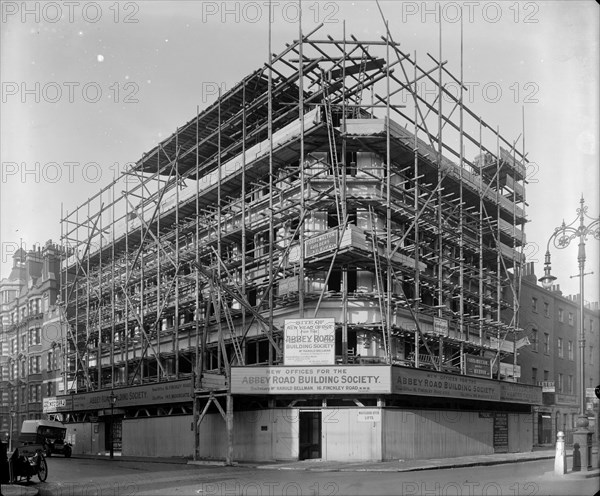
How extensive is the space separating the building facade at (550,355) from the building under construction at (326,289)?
4.67 metres

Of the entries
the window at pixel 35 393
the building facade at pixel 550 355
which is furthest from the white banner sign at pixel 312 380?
the window at pixel 35 393

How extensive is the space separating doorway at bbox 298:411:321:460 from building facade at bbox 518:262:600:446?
19.9 m

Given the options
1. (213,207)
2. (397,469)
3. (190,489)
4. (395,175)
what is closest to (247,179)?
(213,207)

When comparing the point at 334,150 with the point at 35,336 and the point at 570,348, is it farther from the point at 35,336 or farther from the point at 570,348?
the point at 35,336

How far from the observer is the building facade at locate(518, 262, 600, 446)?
44.6 meters

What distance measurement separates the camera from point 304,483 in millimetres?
18500

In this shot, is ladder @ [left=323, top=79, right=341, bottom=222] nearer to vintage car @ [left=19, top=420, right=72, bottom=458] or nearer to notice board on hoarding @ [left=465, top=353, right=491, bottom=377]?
notice board on hoarding @ [left=465, top=353, right=491, bottom=377]

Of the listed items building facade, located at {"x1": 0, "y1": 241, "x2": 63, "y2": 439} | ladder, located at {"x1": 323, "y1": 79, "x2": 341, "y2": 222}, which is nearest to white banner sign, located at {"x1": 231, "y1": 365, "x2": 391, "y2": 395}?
ladder, located at {"x1": 323, "y1": 79, "x2": 341, "y2": 222}

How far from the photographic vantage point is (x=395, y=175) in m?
32.8

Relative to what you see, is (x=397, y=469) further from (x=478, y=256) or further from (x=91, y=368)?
(x=91, y=368)

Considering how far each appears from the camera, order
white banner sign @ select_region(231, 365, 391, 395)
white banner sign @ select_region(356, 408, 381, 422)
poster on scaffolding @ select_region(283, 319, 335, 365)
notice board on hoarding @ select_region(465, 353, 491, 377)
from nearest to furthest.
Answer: white banner sign @ select_region(231, 365, 391, 395), white banner sign @ select_region(356, 408, 381, 422), poster on scaffolding @ select_region(283, 319, 335, 365), notice board on hoarding @ select_region(465, 353, 491, 377)

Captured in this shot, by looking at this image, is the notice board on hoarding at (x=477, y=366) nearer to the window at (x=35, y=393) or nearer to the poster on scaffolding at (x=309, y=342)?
the poster on scaffolding at (x=309, y=342)

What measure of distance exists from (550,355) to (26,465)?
36.8m

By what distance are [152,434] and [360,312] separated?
12621 mm
